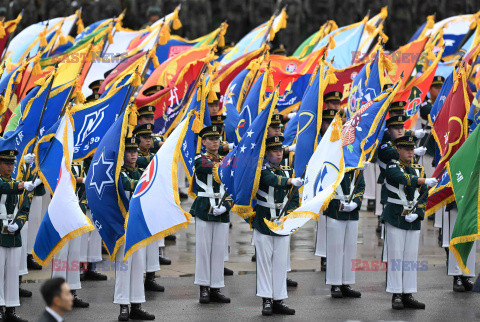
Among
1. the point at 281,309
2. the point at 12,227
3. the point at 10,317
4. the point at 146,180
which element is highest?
the point at 146,180

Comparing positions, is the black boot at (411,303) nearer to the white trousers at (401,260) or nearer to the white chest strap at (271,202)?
the white trousers at (401,260)

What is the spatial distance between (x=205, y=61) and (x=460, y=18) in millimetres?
7561

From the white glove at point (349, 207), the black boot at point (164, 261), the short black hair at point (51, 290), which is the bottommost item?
the black boot at point (164, 261)

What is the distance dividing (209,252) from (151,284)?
3.30ft

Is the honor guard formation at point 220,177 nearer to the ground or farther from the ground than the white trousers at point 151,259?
farther from the ground

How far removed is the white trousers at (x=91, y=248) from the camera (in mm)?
14828

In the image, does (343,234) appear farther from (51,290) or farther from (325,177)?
(51,290)

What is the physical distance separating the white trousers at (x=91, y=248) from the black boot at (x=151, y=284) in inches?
48.4

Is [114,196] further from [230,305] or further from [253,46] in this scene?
[253,46]

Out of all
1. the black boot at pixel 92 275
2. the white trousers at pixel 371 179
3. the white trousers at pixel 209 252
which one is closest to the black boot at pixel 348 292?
the white trousers at pixel 209 252

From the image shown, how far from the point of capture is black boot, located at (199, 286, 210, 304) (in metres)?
13.2

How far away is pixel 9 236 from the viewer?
12.4 metres

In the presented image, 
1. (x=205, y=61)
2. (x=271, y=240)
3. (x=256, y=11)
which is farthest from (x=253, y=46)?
(x=256, y=11)

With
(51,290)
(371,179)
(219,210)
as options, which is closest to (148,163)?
(219,210)
